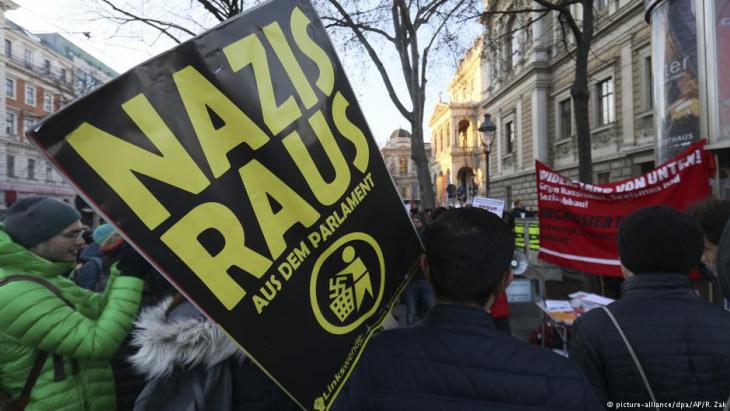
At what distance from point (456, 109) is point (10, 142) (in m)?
43.7

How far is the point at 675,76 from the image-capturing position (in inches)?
219

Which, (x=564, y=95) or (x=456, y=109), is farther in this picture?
(x=456, y=109)

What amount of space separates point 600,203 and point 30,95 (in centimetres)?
5046

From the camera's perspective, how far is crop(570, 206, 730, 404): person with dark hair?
4.98ft

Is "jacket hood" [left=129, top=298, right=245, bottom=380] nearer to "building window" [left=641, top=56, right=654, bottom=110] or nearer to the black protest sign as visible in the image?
the black protest sign

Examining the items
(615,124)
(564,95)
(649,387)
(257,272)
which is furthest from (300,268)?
(564,95)

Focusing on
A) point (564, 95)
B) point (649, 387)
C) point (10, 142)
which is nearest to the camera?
point (649, 387)

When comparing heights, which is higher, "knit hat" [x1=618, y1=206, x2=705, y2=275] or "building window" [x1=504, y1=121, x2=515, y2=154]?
"building window" [x1=504, y1=121, x2=515, y2=154]

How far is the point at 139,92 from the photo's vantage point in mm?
970

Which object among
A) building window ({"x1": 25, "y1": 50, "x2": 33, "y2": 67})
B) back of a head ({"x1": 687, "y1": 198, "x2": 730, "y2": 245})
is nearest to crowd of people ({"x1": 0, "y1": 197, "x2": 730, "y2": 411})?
back of a head ({"x1": 687, "y1": 198, "x2": 730, "y2": 245})

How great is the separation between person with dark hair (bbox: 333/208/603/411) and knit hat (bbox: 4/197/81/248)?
1.44m

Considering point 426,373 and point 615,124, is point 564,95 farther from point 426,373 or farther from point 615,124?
point 426,373

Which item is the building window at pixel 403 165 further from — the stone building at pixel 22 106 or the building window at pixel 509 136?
the building window at pixel 509 136

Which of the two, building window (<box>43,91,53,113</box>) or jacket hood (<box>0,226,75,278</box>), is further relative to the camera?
building window (<box>43,91,53,113</box>)
